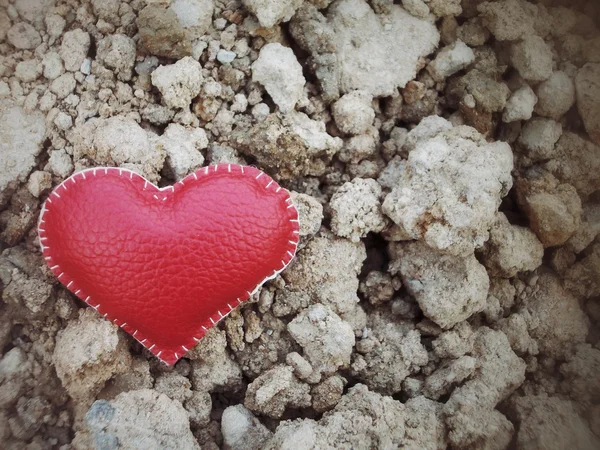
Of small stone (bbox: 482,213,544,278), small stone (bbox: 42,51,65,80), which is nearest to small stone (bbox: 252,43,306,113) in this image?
small stone (bbox: 42,51,65,80)

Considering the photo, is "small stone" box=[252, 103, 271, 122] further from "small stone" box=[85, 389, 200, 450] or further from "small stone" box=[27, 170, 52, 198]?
"small stone" box=[85, 389, 200, 450]

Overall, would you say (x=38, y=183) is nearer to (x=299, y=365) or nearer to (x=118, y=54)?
(x=118, y=54)

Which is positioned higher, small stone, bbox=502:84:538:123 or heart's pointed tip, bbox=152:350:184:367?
small stone, bbox=502:84:538:123

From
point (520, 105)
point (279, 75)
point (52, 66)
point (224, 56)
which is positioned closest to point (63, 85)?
point (52, 66)

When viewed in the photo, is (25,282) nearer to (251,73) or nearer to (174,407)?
(174,407)

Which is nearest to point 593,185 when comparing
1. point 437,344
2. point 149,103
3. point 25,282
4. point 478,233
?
point 478,233

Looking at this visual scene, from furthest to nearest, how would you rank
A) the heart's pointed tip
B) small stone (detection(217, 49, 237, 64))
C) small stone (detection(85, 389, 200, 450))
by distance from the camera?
small stone (detection(217, 49, 237, 64)) → the heart's pointed tip → small stone (detection(85, 389, 200, 450))
